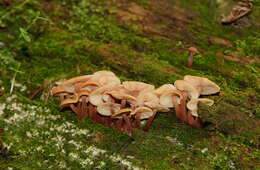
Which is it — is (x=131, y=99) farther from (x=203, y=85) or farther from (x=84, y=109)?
(x=203, y=85)

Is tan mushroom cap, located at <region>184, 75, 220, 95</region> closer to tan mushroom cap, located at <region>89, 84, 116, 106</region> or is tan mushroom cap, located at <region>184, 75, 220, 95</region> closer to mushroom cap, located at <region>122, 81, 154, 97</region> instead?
mushroom cap, located at <region>122, 81, 154, 97</region>

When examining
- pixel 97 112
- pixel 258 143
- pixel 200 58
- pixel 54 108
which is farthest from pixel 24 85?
pixel 258 143

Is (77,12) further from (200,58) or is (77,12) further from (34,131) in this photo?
(34,131)

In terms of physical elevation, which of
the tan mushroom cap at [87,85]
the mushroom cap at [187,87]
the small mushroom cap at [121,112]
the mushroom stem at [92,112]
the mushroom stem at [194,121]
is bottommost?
the mushroom stem at [92,112]

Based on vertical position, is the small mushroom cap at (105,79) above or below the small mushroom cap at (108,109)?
above

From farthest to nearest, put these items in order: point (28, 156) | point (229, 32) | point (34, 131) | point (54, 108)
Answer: point (229, 32) → point (54, 108) → point (34, 131) → point (28, 156)

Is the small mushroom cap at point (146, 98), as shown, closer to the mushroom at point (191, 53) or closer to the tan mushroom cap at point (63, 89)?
the tan mushroom cap at point (63, 89)

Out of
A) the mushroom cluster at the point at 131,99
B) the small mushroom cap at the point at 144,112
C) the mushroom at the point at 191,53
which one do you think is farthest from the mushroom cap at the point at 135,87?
the mushroom at the point at 191,53
